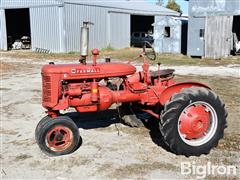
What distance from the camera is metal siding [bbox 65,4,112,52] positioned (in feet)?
82.1

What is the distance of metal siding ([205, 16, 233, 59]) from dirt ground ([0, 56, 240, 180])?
14110 millimetres

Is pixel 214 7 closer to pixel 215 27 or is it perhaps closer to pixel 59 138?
pixel 215 27

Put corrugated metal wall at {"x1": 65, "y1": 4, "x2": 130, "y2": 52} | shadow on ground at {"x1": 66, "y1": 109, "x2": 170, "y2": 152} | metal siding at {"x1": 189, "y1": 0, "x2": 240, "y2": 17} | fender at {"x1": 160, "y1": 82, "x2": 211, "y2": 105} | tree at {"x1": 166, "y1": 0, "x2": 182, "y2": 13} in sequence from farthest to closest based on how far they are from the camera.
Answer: tree at {"x1": 166, "y1": 0, "x2": 182, "y2": 13}, corrugated metal wall at {"x1": 65, "y1": 4, "x2": 130, "y2": 52}, metal siding at {"x1": 189, "y1": 0, "x2": 240, "y2": 17}, shadow on ground at {"x1": 66, "y1": 109, "x2": 170, "y2": 152}, fender at {"x1": 160, "y1": 82, "x2": 211, "y2": 105}

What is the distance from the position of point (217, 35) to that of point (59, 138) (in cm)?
1843

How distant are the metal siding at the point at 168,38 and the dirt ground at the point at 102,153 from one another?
1671 cm

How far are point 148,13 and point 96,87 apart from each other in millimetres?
30738

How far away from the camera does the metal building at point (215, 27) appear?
856 inches

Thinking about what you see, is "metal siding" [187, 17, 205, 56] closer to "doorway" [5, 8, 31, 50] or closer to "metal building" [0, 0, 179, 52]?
"metal building" [0, 0, 179, 52]

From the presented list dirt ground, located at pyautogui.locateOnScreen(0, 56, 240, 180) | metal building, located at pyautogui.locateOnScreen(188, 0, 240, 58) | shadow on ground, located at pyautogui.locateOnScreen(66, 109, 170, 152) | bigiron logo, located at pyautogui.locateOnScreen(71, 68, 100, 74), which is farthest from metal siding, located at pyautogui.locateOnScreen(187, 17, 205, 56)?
bigiron logo, located at pyautogui.locateOnScreen(71, 68, 100, 74)

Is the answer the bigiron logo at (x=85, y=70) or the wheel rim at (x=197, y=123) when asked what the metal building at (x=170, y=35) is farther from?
the bigiron logo at (x=85, y=70)

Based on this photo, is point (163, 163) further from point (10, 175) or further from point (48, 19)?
point (48, 19)

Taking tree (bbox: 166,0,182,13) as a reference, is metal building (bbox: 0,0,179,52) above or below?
below

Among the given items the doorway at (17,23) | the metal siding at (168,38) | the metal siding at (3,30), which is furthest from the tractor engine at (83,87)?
the doorway at (17,23)

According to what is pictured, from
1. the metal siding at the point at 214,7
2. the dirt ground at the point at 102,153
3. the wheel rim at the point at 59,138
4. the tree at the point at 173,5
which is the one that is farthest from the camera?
the tree at the point at 173,5
